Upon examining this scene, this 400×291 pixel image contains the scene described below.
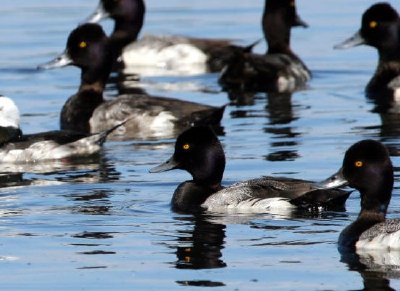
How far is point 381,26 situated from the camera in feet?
65.1

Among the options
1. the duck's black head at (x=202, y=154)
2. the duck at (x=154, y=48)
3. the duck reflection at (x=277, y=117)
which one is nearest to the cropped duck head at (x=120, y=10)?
the duck at (x=154, y=48)

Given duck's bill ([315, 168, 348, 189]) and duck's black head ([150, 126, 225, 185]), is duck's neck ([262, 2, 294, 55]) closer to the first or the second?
duck's black head ([150, 126, 225, 185])

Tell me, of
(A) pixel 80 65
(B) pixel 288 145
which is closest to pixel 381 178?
(B) pixel 288 145

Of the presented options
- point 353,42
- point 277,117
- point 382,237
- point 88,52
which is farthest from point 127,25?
point 382,237

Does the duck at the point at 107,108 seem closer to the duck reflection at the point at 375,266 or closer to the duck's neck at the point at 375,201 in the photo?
the duck's neck at the point at 375,201

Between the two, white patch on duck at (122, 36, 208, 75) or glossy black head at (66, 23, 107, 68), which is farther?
white patch on duck at (122, 36, 208, 75)

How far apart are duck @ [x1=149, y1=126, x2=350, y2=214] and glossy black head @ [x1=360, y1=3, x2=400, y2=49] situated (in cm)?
798

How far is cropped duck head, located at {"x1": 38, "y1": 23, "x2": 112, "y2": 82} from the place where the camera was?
17516 mm

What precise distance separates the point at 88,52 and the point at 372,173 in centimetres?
761

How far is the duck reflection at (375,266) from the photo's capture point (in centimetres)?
941

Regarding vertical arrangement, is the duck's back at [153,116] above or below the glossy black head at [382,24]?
below

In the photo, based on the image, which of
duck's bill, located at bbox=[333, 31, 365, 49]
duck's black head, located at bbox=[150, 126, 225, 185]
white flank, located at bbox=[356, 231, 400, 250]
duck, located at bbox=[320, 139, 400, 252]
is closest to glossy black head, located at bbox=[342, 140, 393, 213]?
duck, located at bbox=[320, 139, 400, 252]

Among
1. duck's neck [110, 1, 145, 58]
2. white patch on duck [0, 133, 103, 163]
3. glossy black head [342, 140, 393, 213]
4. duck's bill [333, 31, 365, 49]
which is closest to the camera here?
glossy black head [342, 140, 393, 213]

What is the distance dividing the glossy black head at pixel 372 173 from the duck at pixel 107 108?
6.04 meters
